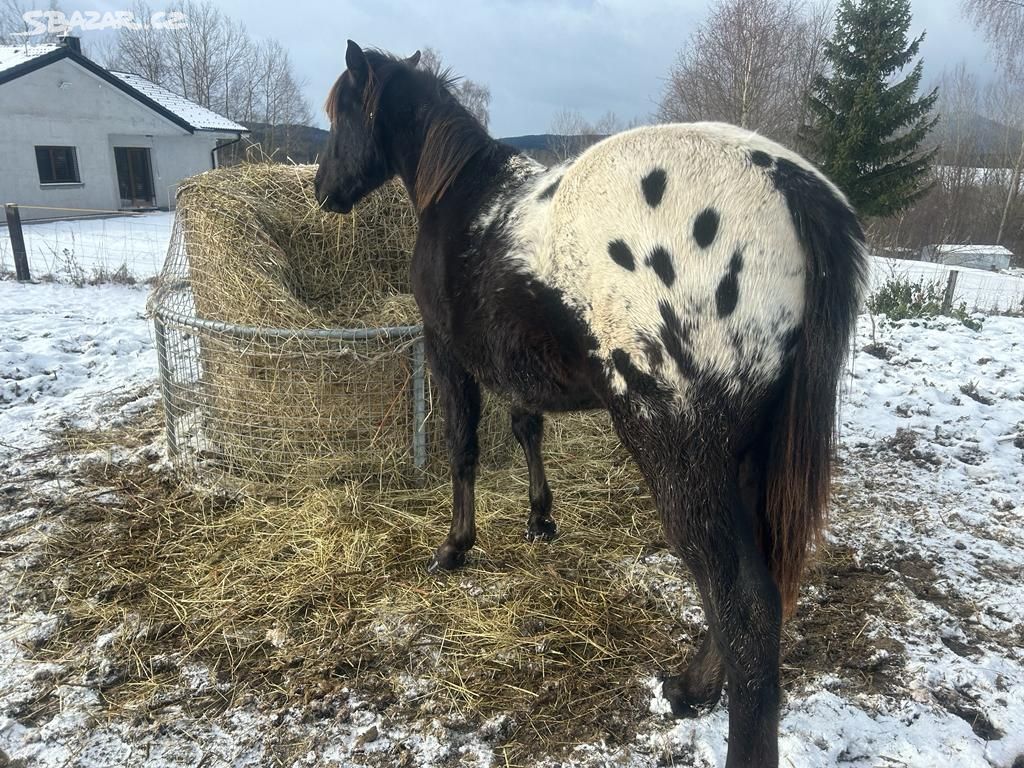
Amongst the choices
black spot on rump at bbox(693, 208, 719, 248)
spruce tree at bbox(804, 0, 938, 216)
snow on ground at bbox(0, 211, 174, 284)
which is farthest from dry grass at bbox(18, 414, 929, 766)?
spruce tree at bbox(804, 0, 938, 216)

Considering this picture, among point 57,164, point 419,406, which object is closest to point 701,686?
point 419,406

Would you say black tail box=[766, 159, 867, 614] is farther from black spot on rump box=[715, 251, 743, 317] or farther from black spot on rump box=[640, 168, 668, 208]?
black spot on rump box=[640, 168, 668, 208]

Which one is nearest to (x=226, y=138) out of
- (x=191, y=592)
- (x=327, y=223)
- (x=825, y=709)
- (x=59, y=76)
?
(x=59, y=76)

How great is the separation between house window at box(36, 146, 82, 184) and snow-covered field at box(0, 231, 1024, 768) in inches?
703

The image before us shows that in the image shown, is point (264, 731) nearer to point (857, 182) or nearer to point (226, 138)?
point (857, 182)

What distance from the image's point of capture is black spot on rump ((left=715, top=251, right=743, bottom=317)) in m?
1.56

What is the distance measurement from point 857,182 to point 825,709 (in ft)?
63.3

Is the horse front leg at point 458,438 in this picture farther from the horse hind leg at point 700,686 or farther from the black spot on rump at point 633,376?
the horse hind leg at point 700,686

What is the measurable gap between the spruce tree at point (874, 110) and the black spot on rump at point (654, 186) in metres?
18.6

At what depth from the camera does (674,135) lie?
172 centimetres

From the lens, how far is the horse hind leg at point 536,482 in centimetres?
309

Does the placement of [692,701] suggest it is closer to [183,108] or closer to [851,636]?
[851,636]

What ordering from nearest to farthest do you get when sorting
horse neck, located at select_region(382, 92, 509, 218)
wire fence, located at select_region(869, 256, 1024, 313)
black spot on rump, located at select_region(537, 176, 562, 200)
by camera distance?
1. black spot on rump, located at select_region(537, 176, 562, 200)
2. horse neck, located at select_region(382, 92, 509, 218)
3. wire fence, located at select_region(869, 256, 1024, 313)

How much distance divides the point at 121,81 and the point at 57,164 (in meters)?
3.22
